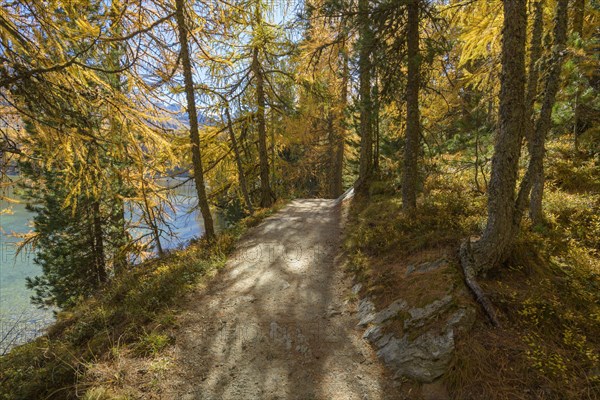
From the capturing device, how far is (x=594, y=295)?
13.8 feet

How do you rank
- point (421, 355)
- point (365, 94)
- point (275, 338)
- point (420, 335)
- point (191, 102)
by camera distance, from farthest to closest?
point (365, 94) < point (191, 102) < point (275, 338) < point (420, 335) < point (421, 355)

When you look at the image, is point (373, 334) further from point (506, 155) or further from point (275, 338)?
point (506, 155)

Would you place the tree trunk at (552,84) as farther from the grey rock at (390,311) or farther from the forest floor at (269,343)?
the forest floor at (269,343)

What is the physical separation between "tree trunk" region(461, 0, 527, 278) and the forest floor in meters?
2.40

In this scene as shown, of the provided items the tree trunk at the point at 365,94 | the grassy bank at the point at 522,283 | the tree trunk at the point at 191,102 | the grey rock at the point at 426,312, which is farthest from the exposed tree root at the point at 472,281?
the tree trunk at the point at 191,102

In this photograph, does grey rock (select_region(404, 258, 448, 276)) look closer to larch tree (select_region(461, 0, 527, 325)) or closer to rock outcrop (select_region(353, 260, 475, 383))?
larch tree (select_region(461, 0, 527, 325))

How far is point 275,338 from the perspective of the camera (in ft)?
16.3

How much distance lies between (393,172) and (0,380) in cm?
1206

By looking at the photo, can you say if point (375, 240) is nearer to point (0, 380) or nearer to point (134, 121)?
point (134, 121)

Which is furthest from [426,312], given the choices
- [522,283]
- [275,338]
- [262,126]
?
[262,126]

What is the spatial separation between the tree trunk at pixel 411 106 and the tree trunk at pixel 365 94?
1018 millimetres

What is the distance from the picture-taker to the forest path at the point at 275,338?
4008mm

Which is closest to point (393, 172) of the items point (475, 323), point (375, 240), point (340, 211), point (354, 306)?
point (340, 211)

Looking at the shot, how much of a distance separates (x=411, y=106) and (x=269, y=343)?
648cm
